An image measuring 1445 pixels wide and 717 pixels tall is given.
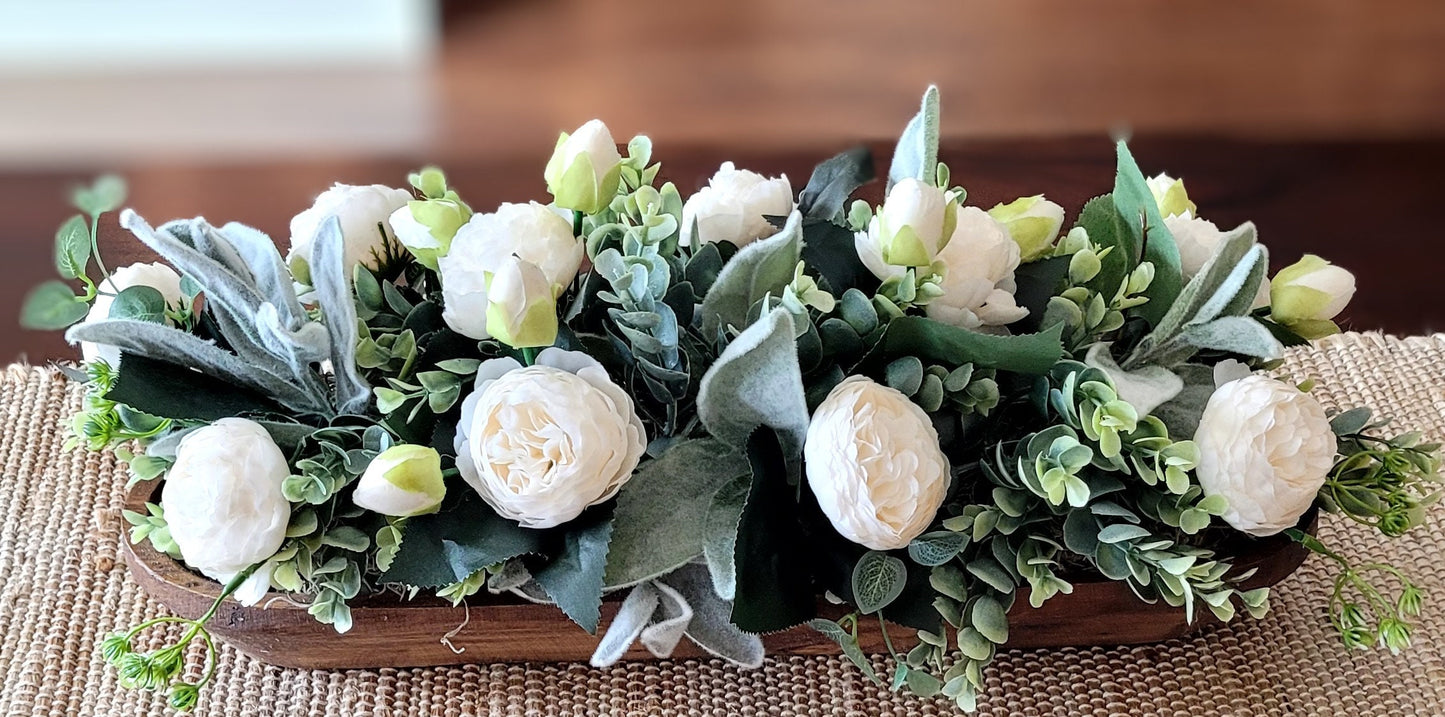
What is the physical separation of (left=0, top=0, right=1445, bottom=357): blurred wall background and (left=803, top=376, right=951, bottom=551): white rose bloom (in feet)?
3.94

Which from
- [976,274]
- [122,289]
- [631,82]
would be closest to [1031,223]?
[976,274]

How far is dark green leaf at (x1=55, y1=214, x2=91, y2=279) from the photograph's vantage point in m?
0.50

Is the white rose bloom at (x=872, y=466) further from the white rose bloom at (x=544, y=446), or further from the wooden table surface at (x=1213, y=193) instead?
the wooden table surface at (x=1213, y=193)

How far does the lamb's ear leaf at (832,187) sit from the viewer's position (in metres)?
0.56

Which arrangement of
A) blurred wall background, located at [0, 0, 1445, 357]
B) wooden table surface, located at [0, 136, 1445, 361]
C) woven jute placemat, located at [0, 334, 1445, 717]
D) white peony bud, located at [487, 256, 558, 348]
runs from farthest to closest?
1. blurred wall background, located at [0, 0, 1445, 357]
2. wooden table surface, located at [0, 136, 1445, 361]
3. woven jute placemat, located at [0, 334, 1445, 717]
4. white peony bud, located at [487, 256, 558, 348]

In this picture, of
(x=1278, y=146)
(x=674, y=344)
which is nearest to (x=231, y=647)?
(x=674, y=344)

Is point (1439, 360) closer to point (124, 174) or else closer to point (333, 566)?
point (333, 566)

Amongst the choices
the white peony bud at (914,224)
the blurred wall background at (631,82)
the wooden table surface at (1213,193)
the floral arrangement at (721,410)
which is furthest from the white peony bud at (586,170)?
the blurred wall background at (631,82)

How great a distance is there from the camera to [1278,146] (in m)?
1.75

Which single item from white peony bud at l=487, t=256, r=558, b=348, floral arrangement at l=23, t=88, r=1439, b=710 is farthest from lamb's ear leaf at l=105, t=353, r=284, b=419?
white peony bud at l=487, t=256, r=558, b=348

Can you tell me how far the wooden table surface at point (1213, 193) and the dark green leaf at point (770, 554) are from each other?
21.4 inches

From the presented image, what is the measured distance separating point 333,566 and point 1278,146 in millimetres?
1589

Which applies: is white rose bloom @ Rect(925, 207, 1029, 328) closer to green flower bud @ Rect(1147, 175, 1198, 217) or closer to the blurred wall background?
green flower bud @ Rect(1147, 175, 1198, 217)

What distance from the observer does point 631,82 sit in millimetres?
1971
